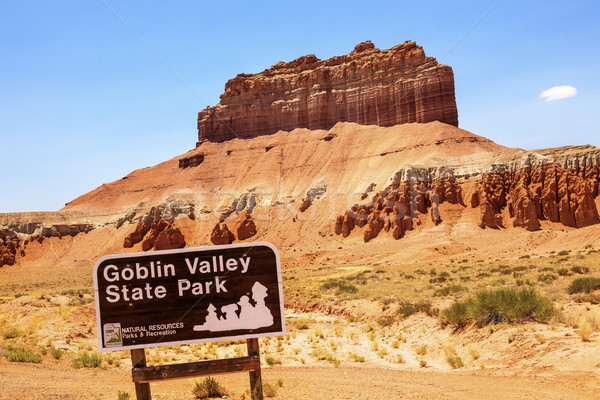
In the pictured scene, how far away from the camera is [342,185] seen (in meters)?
85.1

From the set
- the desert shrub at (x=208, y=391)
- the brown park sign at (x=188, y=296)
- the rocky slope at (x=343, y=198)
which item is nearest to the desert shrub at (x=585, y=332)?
the brown park sign at (x=188, y=296)

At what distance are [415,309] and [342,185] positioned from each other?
66.3m

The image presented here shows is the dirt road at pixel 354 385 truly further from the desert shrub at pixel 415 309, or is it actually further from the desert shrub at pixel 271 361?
the desert shrub at pixel 415 309

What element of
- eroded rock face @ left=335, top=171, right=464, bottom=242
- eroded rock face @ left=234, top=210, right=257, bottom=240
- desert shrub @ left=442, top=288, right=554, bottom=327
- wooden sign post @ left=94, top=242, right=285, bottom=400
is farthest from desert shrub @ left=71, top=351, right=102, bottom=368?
eroded rock face @ left=234, top=210, right=257, bottom=240

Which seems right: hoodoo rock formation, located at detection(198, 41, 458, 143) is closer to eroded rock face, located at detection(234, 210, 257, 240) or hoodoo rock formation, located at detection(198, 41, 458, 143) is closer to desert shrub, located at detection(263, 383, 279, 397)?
eroded rock face, located at detection(234, 210, 257, 240)

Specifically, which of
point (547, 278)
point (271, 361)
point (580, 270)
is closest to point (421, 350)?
point (271, 361)

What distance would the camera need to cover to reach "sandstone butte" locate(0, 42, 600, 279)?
2435 inches

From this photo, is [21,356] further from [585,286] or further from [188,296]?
[585,286]

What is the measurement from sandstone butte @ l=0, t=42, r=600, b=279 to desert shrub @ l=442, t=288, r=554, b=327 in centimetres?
3237

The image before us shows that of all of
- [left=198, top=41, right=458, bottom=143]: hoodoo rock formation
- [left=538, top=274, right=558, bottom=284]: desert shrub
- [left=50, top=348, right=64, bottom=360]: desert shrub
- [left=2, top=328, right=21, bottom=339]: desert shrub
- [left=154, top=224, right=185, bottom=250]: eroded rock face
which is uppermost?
[left=198, top=41, right=458, bottom=143]: hoodoo rock formation

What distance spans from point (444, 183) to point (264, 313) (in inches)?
2508

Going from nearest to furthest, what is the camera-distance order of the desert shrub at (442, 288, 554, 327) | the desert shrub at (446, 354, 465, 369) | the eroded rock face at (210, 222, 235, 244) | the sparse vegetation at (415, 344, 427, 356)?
the desert shrub at (446, 354, 465, 369) < the desert shrub at (442, 288, 554, 327) < the sparse vegetation at (415, 344, 427, 356) < the eroded rock face at (210, 222, 235, 244)

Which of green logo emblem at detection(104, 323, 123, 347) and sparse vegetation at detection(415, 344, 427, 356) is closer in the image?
green logo emblem at detection(104, 323, 123, 347)

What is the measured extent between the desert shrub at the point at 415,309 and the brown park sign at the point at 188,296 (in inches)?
432
